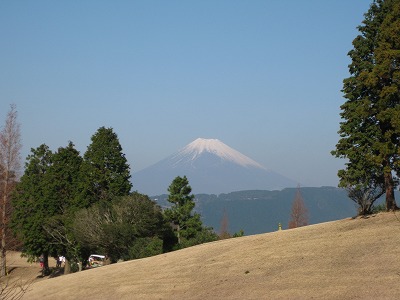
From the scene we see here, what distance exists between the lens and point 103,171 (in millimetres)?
58156

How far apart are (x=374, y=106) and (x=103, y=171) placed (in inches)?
1266

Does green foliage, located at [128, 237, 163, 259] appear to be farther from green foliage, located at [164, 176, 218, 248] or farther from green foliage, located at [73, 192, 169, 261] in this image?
green foliage, located at [164, 176, 218, 248]

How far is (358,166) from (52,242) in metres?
37.2

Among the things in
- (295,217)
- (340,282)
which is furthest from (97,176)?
(295,217)

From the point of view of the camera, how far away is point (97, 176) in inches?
2270

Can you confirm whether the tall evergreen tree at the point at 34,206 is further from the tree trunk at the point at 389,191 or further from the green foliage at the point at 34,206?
the tree trunk at the point at 389,191

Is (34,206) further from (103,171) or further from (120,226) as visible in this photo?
(120,226)

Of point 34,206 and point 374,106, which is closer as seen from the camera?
point 374,106

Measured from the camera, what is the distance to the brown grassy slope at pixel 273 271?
22652mm

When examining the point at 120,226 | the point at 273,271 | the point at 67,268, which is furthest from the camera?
the point at 67,268

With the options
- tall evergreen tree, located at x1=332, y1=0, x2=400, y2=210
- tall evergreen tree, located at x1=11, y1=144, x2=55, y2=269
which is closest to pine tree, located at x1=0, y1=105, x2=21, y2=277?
tall evergreen tree, located at x1=11, y1=144, x2=55, y2=269

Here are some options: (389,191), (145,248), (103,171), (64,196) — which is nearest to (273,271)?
(389,191)

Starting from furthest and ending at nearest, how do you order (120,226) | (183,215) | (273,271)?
(183,215) → (120,226) → (273,271)

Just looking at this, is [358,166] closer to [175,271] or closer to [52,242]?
[175,271]
